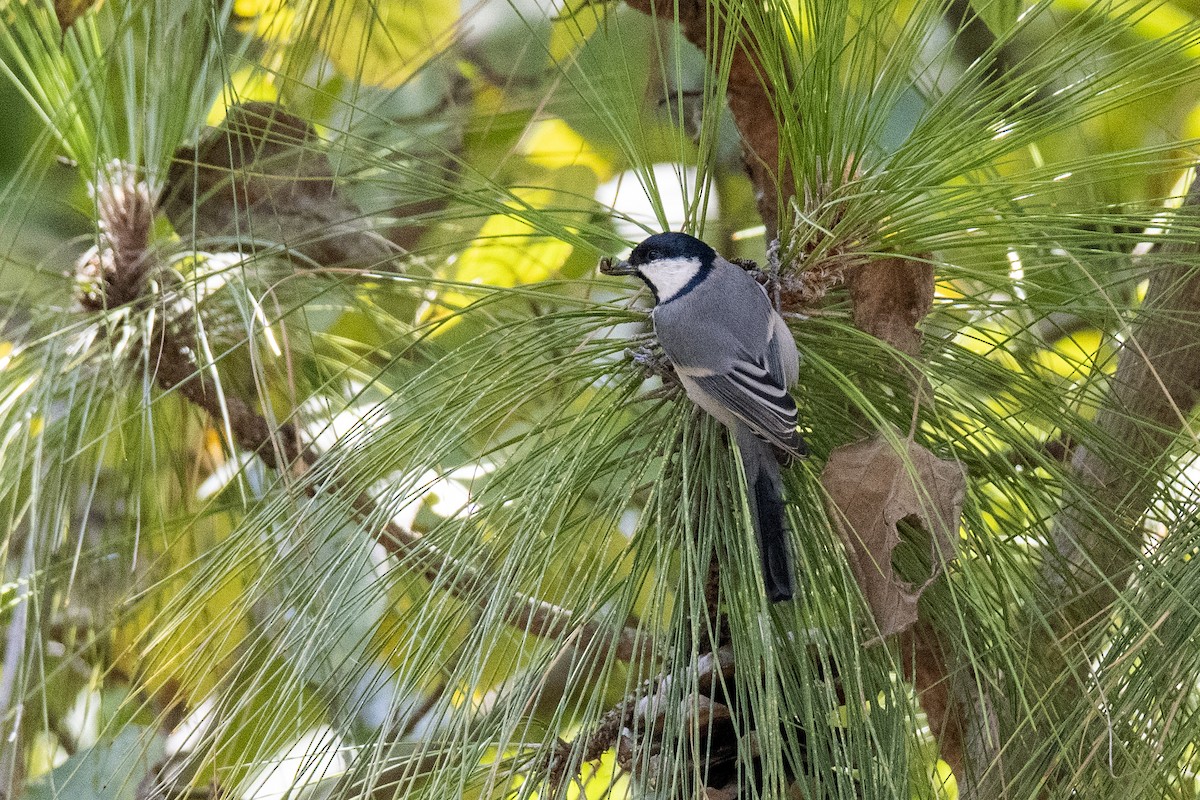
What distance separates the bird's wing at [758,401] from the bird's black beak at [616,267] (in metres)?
0.24

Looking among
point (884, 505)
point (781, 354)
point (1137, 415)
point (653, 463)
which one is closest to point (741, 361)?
point (781, 354)

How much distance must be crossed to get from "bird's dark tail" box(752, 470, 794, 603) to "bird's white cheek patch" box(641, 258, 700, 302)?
11.3 inches

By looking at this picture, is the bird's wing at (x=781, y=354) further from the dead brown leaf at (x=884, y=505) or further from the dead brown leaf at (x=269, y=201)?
the dead brown leaf at (x=269, y=201)

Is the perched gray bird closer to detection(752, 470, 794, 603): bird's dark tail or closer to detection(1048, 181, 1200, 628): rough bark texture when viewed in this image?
detection(752, 470, 794, 603): bird's dark tail

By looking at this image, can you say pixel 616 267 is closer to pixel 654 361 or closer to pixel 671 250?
Answer: pixel 671 250

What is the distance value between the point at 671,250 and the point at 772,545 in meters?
0.38

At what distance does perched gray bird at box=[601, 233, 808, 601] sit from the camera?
87 cm

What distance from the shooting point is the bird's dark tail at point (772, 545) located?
2.74 ft

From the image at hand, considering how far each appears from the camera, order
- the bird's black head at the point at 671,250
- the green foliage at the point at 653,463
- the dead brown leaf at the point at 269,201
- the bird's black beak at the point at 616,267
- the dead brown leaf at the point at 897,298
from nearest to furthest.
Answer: the green foliage at the point at 653,463 → the dead brown leaf at the point at 897,298 → the bird's black head at the point at 671,250 → the bird's black beak at the point at 616,267 → the dead brown leaf at the point at 269,201

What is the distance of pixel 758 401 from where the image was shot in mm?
937

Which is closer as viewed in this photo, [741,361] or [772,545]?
[772,545]

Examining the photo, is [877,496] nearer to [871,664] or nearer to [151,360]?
[871,664]

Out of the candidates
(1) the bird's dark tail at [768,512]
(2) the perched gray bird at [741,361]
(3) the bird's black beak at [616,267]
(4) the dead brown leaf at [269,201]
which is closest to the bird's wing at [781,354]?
(2) the perched gray bird at [741,361]

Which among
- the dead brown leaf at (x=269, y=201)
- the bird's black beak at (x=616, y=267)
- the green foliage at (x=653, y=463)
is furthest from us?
the dead brown leaf at (x=269, y=201)
